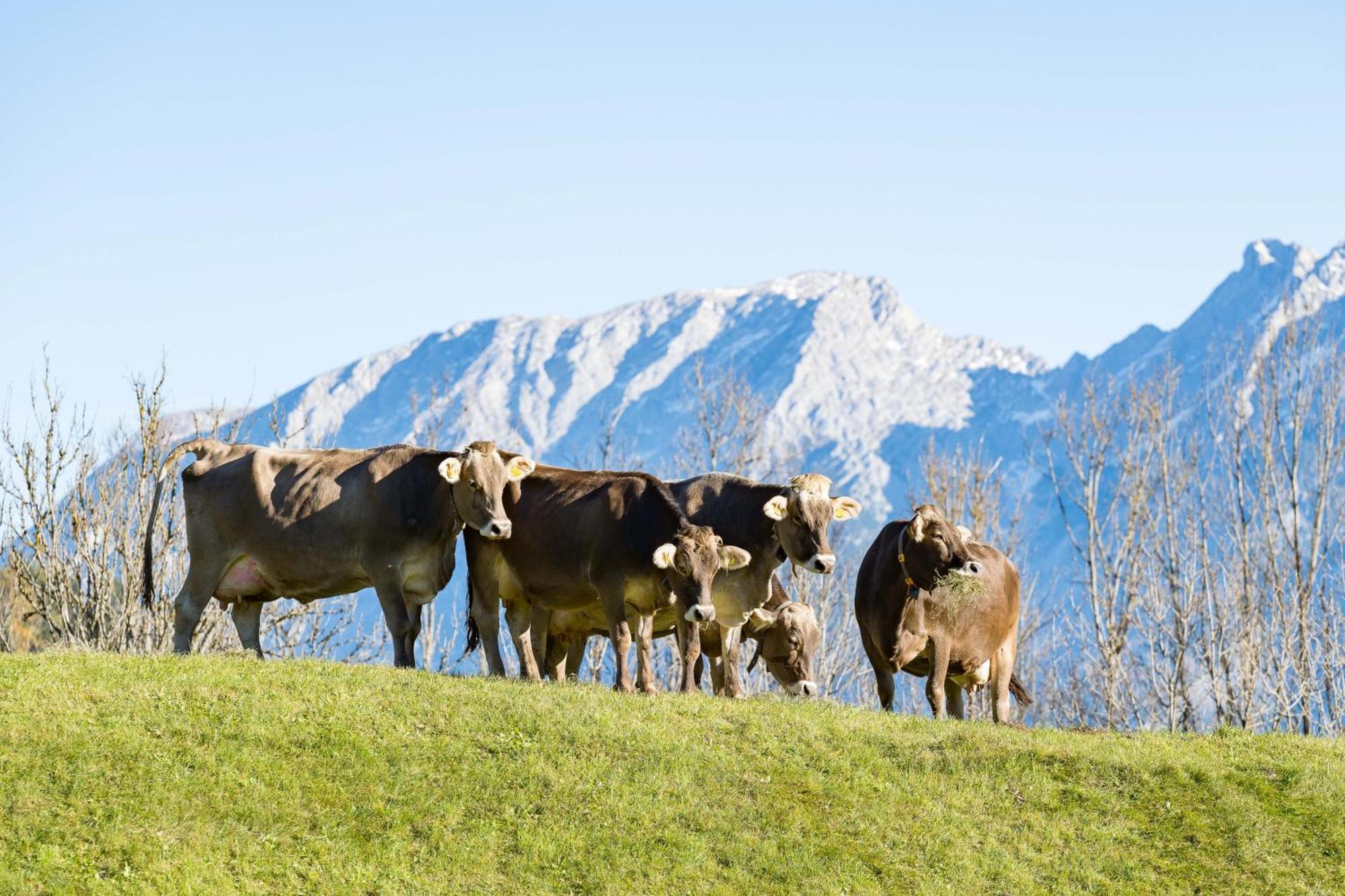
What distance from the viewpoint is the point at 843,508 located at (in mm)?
21688

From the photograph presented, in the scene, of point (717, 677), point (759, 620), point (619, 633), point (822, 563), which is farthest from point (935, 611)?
point (619, 633)

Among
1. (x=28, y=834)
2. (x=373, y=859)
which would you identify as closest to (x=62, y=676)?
(x=28, y=834)

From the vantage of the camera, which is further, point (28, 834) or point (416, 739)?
point (416, 739)

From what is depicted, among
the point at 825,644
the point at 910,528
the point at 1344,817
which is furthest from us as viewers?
the point at 825,644

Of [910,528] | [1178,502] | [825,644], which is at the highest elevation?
[910,528]

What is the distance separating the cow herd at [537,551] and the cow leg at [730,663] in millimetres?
49

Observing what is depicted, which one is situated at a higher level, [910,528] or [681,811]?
[910,528]

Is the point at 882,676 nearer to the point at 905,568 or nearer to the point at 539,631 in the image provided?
the point at 905,568

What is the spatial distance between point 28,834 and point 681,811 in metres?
6.23

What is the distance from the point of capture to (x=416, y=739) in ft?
52.6

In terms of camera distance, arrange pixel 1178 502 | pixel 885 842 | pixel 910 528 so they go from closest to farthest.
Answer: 1. pixel 885 842
2. pixel 910 528
3. pixel 1178 502

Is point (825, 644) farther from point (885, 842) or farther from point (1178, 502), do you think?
point (885, 842)

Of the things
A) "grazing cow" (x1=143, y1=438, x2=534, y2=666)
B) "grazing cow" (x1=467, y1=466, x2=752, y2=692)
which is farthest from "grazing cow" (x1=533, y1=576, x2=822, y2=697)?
"grazing cow" (x1=143, y1=438, x2=534, y2=666)

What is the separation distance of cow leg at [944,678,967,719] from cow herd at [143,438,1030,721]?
0.50 m
